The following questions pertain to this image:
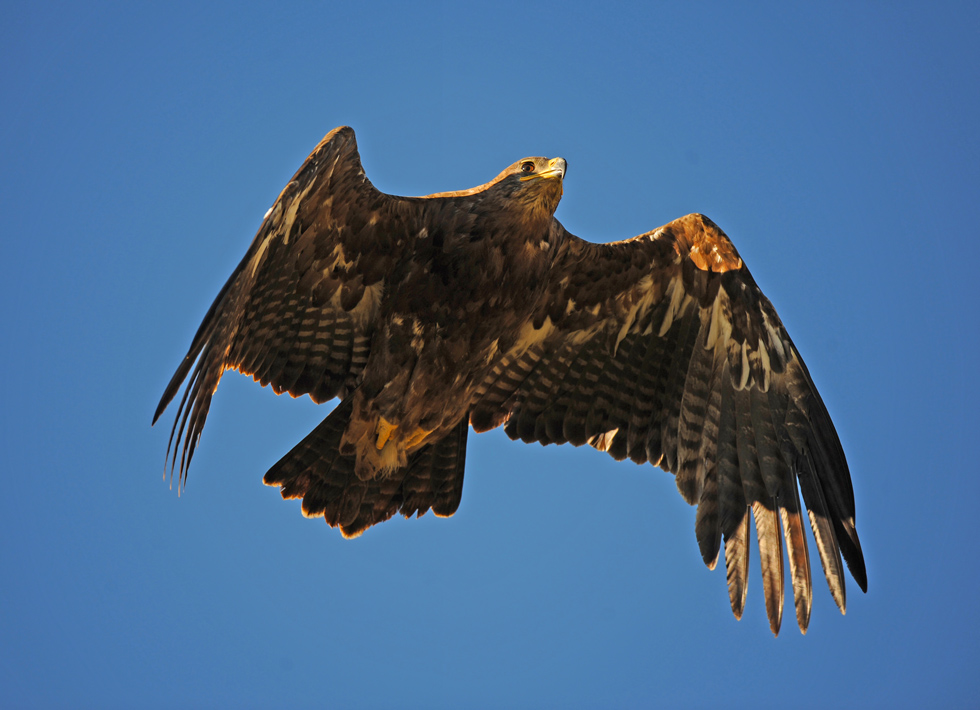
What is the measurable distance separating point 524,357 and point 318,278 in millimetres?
1912

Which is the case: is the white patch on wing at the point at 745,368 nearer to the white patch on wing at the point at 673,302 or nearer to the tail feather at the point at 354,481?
the white patch on wing at the point at 673,302

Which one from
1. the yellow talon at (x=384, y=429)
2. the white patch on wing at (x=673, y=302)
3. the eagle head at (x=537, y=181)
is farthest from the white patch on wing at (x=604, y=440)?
the eagle head at (x=537, y=181)

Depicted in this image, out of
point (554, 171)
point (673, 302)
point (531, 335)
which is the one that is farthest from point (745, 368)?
point (554, 171)

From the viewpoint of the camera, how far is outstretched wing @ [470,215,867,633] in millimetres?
7566

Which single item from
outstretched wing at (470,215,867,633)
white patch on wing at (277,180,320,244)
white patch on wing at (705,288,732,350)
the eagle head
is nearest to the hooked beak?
the eagle head

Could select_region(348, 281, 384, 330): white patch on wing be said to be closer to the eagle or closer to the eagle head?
the eagle

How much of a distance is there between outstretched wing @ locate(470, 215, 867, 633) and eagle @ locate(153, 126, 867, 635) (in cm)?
1

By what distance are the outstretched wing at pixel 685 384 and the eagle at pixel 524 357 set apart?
0.01 meters

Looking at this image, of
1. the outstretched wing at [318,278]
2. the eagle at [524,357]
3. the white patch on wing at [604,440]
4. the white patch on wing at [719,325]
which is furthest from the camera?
the white patch on wing at [604,440]

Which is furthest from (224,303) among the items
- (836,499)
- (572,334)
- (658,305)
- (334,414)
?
(836,499)

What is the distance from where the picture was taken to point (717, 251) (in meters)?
7.70

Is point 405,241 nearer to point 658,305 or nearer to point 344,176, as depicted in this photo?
point 344,176

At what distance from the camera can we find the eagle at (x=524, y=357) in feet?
23.1

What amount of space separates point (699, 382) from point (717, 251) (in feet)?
3.77
